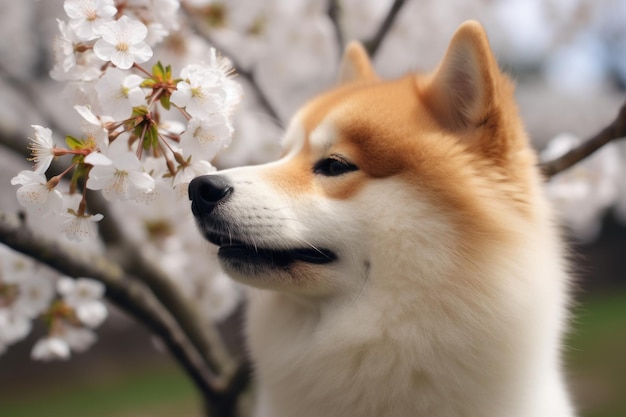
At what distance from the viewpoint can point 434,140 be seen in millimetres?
1737

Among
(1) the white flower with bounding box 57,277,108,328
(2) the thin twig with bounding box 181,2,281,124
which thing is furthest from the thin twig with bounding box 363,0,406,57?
(1) the white flower with bounding box 57,277,108,328

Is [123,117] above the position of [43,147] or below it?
above

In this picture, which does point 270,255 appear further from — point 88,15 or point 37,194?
point 88,15

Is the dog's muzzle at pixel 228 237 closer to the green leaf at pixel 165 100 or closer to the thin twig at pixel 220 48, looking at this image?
the green leaf at pixel 165 100

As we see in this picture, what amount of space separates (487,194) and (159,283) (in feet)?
5.02

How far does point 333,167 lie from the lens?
1.79 metres

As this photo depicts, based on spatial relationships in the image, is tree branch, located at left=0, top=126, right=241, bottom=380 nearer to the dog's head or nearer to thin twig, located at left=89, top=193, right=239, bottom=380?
thin twig, located at left=89, top=193, right=239, bottom=380

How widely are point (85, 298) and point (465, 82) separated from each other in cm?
157

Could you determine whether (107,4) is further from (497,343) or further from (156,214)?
(156,214)

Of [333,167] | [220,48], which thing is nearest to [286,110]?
[220,48]

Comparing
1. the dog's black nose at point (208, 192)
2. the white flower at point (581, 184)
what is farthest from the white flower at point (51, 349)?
the white flower at point (581, 184)

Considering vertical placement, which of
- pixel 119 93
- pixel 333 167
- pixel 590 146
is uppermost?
pixel 590 146

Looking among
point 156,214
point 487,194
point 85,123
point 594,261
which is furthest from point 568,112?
point 85,123

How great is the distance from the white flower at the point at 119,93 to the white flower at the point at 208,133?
125mm
